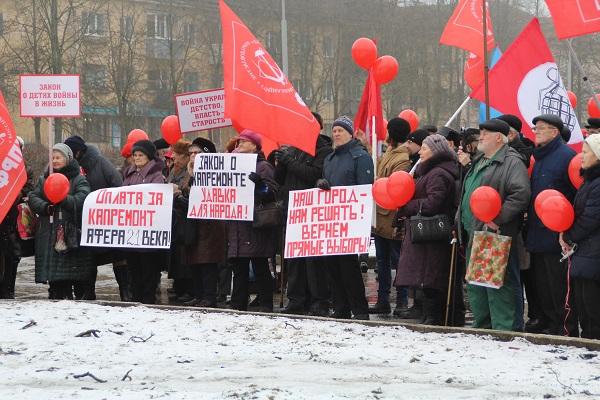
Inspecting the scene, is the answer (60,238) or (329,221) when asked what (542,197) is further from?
(60,238)

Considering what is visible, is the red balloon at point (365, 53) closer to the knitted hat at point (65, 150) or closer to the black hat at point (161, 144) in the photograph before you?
the black hat at point (161, 144)

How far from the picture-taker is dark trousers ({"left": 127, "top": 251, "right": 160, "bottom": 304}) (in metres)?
11.3

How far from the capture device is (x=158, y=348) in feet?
25.9

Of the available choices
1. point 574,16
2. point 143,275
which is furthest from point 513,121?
point 143,275

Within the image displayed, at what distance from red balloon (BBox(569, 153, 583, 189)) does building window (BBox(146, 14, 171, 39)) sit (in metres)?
39.1

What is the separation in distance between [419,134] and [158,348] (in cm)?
418

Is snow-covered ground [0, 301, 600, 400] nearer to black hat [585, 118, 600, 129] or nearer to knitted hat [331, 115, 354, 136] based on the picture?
knitted hat [331, 115, 354, 136]

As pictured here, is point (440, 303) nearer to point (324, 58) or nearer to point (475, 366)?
point (475, 366)

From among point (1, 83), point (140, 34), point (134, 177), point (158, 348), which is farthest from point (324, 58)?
point (158, 348)

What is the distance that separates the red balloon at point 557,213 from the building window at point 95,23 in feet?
107

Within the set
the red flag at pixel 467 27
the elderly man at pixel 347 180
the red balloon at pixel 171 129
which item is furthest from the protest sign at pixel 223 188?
the red flag at pixel 467 27

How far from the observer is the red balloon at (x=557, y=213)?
313 inches

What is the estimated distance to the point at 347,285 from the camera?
394 inches

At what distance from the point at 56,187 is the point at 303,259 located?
97.1 inches
